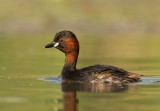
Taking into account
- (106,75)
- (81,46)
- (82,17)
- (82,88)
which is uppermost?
(82,17)

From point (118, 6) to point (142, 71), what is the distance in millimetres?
48645

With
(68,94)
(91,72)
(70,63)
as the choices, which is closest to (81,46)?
(70,63)

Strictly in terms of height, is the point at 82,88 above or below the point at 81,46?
below

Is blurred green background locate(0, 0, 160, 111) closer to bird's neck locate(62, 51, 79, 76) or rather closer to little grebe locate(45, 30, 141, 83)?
little grebe locate(45, 30, 141, 83)

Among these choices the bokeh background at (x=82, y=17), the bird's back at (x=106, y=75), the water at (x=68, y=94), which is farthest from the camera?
the bokeh background at (x=82, y=17)

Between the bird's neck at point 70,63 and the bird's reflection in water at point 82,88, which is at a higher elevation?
the bird's neck at point 70,63

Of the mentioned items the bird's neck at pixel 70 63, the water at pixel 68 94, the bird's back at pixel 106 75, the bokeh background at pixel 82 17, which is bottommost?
the water at pixel 68 94

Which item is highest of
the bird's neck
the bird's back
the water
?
the bird's neck

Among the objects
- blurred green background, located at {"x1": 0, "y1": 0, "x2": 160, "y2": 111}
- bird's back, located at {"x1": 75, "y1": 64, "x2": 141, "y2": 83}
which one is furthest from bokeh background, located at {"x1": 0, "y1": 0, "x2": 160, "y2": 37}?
bird's back, located at {"x1": 75, "y1": 64, "x2": 141, "y2": 83}

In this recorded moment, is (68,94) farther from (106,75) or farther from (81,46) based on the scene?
(81,46)

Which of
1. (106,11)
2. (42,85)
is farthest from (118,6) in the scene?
(42,85)

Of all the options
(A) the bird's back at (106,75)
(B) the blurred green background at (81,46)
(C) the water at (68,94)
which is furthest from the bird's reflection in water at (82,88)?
(A) the bird's back at (106,75)

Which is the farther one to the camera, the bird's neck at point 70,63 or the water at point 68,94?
the bird's neck at point 70,63

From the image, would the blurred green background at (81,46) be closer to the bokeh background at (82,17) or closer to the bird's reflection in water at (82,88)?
the bokeh background at (82,17)
